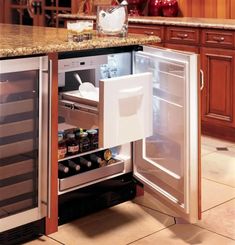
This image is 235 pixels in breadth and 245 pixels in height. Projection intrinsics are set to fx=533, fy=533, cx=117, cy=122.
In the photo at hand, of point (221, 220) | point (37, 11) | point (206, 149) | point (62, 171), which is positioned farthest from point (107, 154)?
point (37, 11)

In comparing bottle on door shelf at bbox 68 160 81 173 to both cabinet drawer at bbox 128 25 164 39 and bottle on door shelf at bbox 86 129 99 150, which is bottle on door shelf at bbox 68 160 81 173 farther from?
cabinet drawer at bbox 128 25 164 39

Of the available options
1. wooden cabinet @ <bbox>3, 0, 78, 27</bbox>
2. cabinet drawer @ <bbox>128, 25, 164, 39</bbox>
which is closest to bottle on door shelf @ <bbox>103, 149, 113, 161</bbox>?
cabinet drawer @ <bbox>128, 25, 164, 39</bbox>

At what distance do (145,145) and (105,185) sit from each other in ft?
0.99

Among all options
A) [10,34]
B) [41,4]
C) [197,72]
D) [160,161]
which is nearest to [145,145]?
[160,161]

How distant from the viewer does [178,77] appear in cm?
244

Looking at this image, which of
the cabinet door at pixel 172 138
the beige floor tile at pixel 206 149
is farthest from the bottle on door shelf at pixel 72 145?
the beige floor tile at pixel 206 149

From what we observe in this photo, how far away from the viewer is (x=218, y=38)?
408 centimetres

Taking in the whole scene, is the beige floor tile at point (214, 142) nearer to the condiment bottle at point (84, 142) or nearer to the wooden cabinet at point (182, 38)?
the wooden cabinet at point (182, 38)

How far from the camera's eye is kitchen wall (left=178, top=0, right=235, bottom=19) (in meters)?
4.82

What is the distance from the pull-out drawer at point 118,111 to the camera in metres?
2.30

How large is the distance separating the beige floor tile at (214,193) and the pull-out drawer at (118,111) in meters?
0.64

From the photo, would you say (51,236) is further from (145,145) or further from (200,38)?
(200,38)

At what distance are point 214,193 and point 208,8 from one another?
2464mm

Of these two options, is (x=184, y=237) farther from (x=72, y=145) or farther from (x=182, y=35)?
(x=182, y=35)
